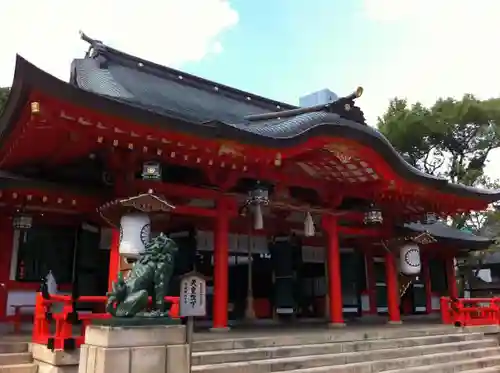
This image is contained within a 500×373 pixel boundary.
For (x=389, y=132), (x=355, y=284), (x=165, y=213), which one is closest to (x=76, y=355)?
(x=165, y=213)

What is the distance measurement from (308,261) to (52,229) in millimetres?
6758

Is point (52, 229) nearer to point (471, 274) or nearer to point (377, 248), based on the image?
point (377, 248)

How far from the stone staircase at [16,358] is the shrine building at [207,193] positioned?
1.75 metres

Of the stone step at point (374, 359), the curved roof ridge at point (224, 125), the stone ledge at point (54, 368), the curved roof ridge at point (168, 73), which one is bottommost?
the stone step at point (374, 359)

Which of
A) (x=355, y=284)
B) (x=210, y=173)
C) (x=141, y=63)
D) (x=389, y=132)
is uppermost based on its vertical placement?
(x=389, y=132)

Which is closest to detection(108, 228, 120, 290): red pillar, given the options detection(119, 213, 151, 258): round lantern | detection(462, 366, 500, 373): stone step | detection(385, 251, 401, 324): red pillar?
detection(119, 213, 151, 258): round lantern

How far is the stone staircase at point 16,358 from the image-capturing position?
20.9ft

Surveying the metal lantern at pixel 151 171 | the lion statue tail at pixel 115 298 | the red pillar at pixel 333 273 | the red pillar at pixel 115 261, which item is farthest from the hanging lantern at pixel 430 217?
the lion statue tail at pixel 115 298

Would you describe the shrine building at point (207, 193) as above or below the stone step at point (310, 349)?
above

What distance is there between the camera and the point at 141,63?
13961 millimetres

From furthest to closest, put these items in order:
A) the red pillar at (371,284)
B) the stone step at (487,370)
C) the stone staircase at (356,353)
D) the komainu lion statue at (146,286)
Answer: the red pillar at (371,284) → the stone step at (487,370) → the stone staircase at (356,353) → the komainu lion statue at (146,286)

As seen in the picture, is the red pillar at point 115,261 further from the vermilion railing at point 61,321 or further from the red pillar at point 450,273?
the red pillar at point 450,273

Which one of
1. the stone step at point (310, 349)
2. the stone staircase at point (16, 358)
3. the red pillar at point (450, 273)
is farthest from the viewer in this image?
the red pillar at point (450, 273)

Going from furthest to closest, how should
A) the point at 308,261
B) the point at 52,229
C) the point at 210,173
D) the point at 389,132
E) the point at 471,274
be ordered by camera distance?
the point at 389,132 → the point at 471,274 → the point at 308,261 → the point at 52,229 → the point at 210,173
